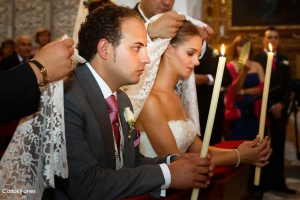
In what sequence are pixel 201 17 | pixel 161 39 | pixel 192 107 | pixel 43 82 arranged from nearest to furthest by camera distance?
1. pixel 43 82
2. pixel 161 39
3. pixel 192 107
4. pixel 201 17

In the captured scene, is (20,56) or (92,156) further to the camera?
(20,56)

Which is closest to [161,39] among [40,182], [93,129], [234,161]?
[234,161]

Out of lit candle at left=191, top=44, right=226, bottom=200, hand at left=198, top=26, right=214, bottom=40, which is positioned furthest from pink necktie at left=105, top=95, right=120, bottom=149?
hand at left=198, top=26, right=214, bottom=40

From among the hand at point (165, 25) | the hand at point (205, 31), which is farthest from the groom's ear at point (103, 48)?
the hand at point (205, 31)

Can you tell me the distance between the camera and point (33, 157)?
199 centimetres

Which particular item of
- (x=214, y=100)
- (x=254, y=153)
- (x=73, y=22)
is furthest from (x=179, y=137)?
(x=73, y=22)

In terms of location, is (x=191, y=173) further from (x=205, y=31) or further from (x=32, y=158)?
(x=205, y=31)

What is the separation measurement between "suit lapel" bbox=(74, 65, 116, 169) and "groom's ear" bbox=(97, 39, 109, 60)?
11cm

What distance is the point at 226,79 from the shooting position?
19.3 ft

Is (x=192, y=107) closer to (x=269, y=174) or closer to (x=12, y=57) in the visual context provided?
(x=269, y=174)

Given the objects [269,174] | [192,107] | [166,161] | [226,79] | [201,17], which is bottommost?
[269,174]

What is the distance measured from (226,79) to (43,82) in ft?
14.2

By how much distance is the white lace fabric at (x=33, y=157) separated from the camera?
1980 mm

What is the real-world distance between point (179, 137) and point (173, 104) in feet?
0.84
